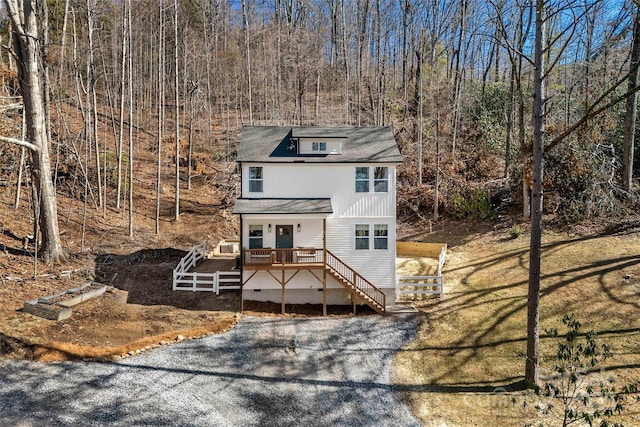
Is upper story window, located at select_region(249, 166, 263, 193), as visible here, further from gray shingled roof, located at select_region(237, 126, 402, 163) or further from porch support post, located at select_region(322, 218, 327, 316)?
porch support post, located at select_region(322, 218, 327, 316)

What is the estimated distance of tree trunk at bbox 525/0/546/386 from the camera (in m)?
10.5

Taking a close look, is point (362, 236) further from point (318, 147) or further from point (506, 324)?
point (506, 324)

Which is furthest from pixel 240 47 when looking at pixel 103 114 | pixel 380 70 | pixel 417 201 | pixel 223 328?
pixel 223 328

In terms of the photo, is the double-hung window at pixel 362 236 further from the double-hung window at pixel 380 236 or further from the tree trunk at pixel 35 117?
the tree trunk at pixel 35 117

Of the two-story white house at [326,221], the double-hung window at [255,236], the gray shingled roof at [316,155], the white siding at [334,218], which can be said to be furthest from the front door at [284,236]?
the gray shingled roof at [316,155]

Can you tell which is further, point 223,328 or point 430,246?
point 430,246

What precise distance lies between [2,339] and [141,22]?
1419 inches

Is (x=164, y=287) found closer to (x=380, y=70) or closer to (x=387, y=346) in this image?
(x=387, y=346)

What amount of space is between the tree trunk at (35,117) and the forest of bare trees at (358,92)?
21 centimetres

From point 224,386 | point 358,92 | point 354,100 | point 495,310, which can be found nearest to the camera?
point 224,386

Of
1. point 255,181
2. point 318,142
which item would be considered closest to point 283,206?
point 255,181

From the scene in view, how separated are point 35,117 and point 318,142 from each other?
10.7m

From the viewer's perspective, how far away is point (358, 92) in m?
34.0

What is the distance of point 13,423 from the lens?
8883 millimetres
